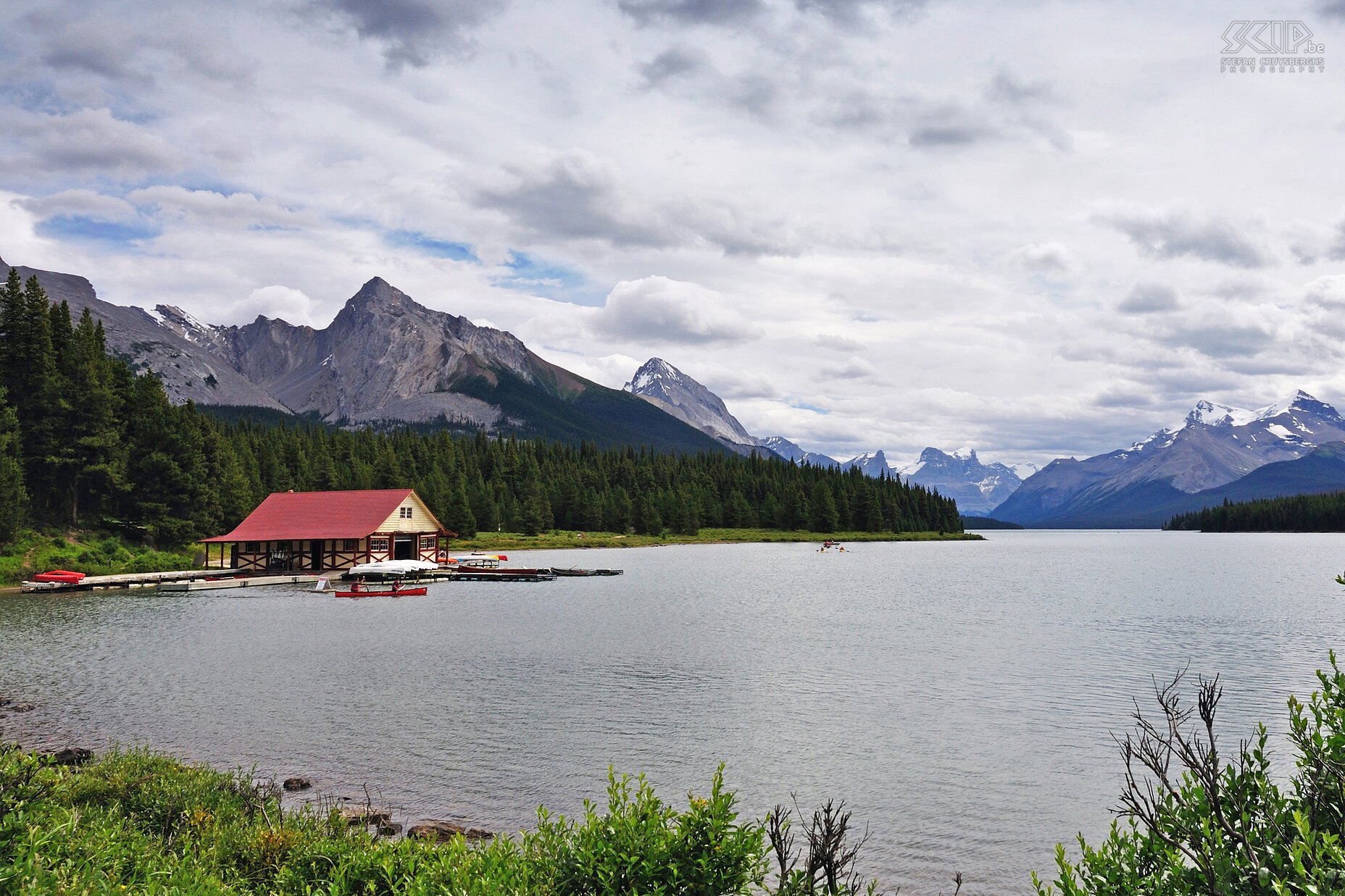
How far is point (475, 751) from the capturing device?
917 inches

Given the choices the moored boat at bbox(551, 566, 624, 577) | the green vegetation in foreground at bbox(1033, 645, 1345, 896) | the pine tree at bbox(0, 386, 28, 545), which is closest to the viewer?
the green vegetation in foreground at bbox(1033, 645, 1345, 896)

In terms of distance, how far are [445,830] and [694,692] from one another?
1567cm

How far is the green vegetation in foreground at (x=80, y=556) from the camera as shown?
73875mm

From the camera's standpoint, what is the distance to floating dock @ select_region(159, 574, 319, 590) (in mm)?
A: 73750

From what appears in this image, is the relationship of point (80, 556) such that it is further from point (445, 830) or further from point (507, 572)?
point (445, 830)

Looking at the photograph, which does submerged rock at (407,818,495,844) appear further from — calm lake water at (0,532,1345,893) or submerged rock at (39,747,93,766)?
submerged rock at (39,747,93,766)

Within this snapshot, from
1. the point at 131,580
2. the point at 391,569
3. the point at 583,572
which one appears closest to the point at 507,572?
the point at 583,572

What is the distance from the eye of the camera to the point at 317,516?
3748 inches

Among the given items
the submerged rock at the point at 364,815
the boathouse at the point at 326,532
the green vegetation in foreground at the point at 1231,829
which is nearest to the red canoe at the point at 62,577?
the boathouse at the point at 326,532

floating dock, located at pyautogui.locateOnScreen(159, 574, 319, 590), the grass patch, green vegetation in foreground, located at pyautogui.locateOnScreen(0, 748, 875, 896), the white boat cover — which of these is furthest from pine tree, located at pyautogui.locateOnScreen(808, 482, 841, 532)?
green vegetation in foreground, located at pyautogui.locateOnScreen(0, 748, 875, 896)

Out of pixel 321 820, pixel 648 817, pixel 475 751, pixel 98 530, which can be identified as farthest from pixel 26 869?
pixel 98 530

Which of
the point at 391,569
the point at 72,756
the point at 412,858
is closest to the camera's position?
the point at 412,858

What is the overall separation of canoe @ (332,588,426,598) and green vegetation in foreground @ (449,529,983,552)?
203ft

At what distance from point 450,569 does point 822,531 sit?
A: 385 feet
